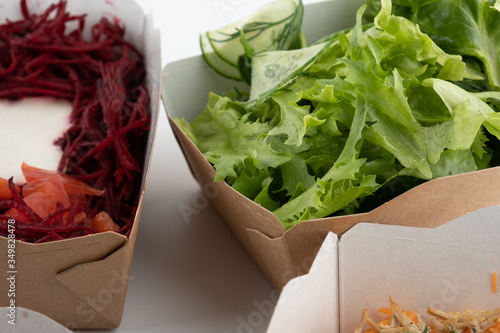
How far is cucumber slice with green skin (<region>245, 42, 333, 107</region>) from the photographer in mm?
894

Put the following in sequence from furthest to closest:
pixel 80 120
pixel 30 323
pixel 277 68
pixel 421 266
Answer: pixel 80 120
pixel 277 68
pixel 421 266
pixel 30 323

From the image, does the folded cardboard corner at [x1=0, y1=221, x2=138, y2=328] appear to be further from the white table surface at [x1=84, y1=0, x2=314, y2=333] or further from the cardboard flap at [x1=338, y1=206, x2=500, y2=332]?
the cardboard flap at [x1=338, y1=206, x2=500, y2=332]

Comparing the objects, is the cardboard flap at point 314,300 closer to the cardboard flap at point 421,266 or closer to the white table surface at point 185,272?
the cardboard flap at point 421,266

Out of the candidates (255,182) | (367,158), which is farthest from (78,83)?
(367,158)

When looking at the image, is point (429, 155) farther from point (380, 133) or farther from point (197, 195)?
point (197, 195)

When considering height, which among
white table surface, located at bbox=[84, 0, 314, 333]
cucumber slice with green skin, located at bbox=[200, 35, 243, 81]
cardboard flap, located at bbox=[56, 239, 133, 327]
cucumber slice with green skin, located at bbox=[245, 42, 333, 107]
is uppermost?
cucumber slice with green skin, located at bbox=[245, 42, 333, 107]

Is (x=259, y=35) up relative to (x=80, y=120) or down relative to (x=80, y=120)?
up

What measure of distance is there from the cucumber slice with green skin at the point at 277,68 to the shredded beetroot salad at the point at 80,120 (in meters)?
0.20

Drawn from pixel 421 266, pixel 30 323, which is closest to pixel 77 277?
pixel 30 323

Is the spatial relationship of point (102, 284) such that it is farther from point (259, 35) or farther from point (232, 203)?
point (259, 35)

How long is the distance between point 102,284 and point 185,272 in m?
0.20

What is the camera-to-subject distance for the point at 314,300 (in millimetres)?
752

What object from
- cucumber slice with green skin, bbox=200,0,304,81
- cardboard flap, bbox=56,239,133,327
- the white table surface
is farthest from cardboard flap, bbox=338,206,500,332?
cucumber slice with green skin, bbox=200,0,304,81

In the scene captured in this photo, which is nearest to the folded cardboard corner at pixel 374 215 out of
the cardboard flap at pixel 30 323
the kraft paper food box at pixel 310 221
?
the kraft paper food box at pixel 310 221
